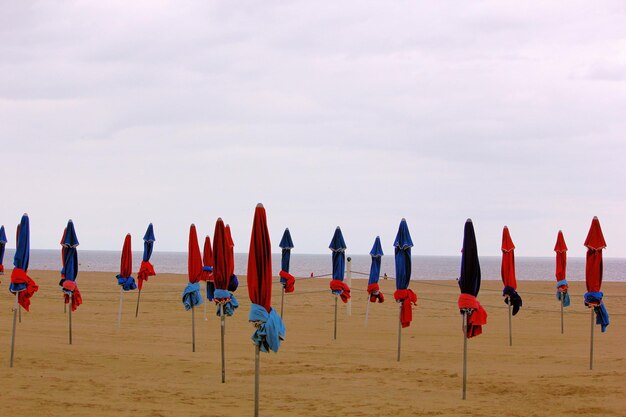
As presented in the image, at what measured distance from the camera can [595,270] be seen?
599 inches

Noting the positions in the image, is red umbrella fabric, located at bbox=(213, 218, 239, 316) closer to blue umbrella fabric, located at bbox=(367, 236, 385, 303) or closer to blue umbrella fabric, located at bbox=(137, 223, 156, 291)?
blue umbrella fabric, located at bbox=(367, 236, 385, 303)

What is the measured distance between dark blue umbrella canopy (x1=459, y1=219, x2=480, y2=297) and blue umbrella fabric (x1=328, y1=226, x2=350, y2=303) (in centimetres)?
864

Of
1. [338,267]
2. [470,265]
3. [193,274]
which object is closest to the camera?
[470,265]

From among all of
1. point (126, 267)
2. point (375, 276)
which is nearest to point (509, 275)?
point (375, 276)

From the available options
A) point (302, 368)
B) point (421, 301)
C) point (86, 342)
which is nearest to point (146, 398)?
point (302, 368)

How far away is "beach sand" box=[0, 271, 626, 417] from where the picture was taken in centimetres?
1141

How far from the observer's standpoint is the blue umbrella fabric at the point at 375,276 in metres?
23.1

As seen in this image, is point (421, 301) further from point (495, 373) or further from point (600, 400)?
point (600, 400)

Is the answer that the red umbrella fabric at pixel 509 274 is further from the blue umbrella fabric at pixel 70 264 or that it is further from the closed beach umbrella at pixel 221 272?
the blue umbrella fabric at pixel 70 264

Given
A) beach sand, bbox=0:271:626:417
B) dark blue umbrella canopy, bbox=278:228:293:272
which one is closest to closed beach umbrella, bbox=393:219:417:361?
beach sand, bbox=0:271:626:417

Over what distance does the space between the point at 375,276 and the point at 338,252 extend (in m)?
2.14

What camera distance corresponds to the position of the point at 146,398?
11.7m

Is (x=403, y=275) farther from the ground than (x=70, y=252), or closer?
closer

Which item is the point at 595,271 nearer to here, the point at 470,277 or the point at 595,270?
the point at 595,270
